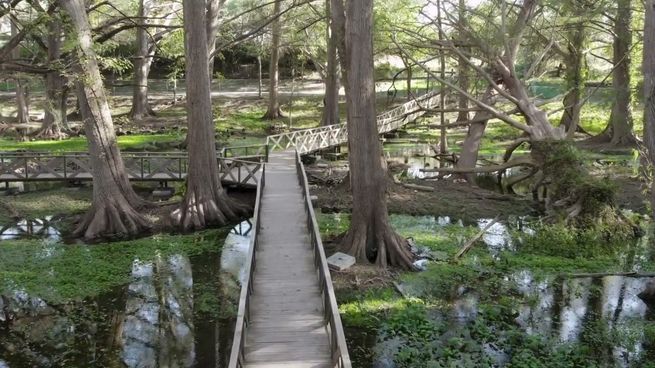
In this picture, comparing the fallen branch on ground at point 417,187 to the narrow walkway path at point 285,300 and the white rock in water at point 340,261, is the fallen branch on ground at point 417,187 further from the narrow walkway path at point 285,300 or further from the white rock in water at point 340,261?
the white rock in water at point 340,261

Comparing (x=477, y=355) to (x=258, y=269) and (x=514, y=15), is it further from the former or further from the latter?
(x=514, y=15)

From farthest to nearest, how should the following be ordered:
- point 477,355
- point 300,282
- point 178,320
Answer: point 178,320
point 300,282
point 477,355

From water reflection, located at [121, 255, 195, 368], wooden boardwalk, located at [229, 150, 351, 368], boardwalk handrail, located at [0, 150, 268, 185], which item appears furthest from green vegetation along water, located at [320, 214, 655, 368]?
boardwalk handrail, located at [0, 150, 268, 185]

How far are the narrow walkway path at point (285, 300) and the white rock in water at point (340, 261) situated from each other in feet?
2.98

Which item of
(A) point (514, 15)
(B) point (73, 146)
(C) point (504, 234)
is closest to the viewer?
(C) point (504, 234)

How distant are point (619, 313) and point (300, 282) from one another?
6.23 m

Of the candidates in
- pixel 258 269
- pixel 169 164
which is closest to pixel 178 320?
pixel 258 269

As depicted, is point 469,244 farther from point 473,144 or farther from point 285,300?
point 473,144

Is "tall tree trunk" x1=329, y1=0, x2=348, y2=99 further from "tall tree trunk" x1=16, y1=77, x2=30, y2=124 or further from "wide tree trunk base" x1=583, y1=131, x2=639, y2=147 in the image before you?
"tall tree trunk" x1=16, y1=77, x2=30, y2=124

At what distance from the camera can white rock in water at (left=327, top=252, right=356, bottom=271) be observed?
513 inches

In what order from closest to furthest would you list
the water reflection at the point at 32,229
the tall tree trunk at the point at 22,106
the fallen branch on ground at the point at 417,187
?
1. the water reflection at the point at 32,229
2. the fallen branch on ground at the point at 417,187
3. the tall tree trunk at the point at 22,106

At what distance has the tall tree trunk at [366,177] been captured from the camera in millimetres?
13445

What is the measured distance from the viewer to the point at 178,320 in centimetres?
1116

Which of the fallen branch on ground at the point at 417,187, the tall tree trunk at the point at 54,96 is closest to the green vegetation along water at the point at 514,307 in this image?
the fallen branch on ground at the point at 417,187
